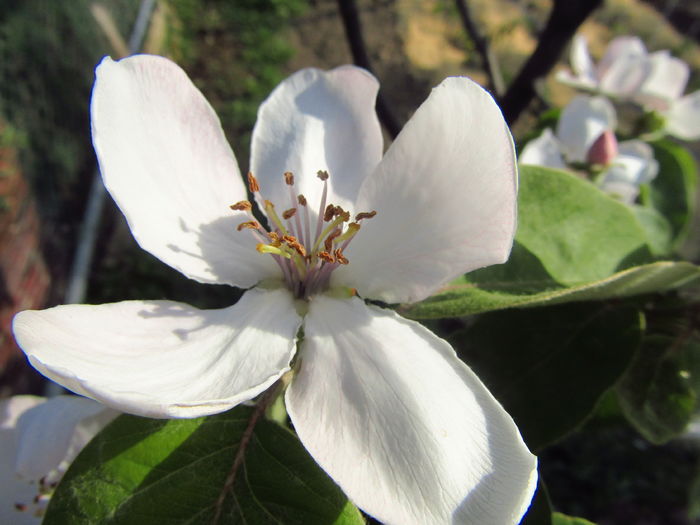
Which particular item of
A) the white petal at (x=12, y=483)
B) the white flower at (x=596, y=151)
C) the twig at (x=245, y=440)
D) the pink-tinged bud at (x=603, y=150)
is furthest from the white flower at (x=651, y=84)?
the white petal at (x=12, y=483)

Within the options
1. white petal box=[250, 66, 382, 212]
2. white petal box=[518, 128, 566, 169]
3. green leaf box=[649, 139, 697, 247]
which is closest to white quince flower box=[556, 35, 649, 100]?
green leaf box=[649, 139, 697, 247]

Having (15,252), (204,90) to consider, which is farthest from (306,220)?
(204,90)

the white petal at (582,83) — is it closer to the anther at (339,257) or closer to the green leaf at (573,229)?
the green leaf at (573,229)

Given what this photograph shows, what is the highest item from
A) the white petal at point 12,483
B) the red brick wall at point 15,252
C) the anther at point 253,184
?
the anther at point 253,184

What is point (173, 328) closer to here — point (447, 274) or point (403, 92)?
point (447, 274)

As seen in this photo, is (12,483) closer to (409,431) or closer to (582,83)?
(409,431)

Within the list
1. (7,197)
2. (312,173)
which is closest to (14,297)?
(7,197)
